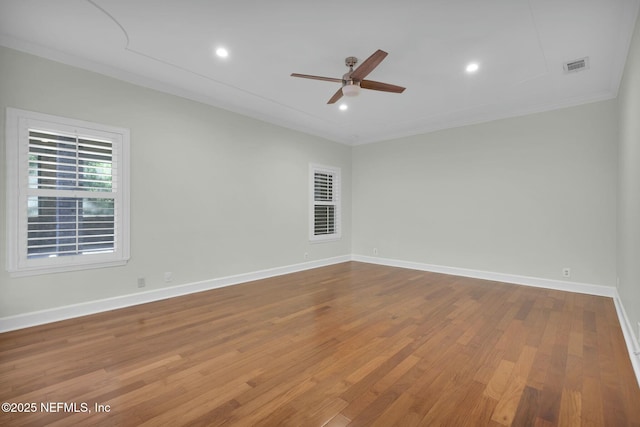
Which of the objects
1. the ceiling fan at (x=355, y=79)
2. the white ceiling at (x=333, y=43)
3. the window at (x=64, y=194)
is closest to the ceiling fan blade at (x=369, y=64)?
the ceiling fan at (x=355, y=79)

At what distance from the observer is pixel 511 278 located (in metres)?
4.48

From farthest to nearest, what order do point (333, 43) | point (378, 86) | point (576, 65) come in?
1. point (576, 65)
2. point (378, 86)
3. point (333, 43)

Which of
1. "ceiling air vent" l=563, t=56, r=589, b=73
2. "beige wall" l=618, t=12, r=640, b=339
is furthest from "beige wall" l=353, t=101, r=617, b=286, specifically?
"beige wall" l=618, t=12, r=640, b=339

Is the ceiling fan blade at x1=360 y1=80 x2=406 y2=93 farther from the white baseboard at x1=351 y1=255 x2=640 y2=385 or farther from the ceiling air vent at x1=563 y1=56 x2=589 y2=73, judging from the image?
the white baseboard at x1=351 y1=255 x2=640 y2=385

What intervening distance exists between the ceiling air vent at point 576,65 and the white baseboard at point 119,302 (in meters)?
4.73

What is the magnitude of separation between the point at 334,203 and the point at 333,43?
3801mm

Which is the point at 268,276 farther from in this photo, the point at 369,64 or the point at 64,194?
the point at 369,64

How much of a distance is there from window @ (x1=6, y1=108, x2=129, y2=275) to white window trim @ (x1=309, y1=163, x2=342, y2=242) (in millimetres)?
3129

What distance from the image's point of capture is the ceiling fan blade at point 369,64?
2400mm

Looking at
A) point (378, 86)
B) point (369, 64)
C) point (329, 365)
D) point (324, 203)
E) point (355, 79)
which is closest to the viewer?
point (329, 365)

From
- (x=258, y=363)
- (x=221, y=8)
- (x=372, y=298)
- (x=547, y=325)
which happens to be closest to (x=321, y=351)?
(x=258, y=363)

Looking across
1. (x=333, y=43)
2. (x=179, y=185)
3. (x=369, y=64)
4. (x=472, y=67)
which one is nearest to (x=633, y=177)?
(x=472, y=67)

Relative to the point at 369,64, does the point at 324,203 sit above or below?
below

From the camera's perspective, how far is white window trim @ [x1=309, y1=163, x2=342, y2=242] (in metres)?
5.66
